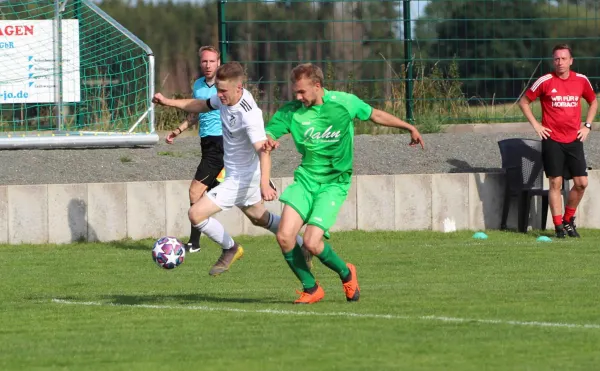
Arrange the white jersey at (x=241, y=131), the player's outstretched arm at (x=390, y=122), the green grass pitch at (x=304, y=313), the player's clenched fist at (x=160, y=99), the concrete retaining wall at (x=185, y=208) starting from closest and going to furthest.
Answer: the green grass pitch at (x=304, y=313), the player's outstretched arm at (x=390, y=122), the player's clenched fist at (x=160, y=99), the white jersey at (x=241, y=131), the concrete retaining wall at (x=185, y=208)

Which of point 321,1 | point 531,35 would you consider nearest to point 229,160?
point 321,1

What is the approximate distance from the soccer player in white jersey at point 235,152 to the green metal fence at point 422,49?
28.6 feet

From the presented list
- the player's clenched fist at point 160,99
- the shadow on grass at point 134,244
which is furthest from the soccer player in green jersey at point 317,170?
the shadow on grass at point 134,244

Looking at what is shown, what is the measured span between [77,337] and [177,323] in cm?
79

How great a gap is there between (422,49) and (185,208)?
654 centimetres

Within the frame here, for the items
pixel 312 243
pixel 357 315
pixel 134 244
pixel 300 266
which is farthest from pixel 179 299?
pixel 134 244

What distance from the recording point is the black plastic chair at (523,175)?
56.8 feet

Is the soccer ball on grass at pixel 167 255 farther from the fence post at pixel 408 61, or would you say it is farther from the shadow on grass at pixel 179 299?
the fence post at pixel 408 61

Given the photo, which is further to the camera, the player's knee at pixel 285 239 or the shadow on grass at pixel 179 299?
the shadow on grass at pixel 179 299

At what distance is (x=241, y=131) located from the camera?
1162cm

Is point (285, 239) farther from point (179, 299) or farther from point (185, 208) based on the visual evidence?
point (185, 208)

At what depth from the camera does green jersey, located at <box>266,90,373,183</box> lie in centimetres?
991

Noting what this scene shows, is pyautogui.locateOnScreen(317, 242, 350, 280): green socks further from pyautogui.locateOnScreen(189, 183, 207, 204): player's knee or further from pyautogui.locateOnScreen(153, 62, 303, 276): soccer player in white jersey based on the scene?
pyautogui.locateOnScreen(189, 183, 207, 204): player's knee

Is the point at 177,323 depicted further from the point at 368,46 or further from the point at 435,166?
the point at 368,46
